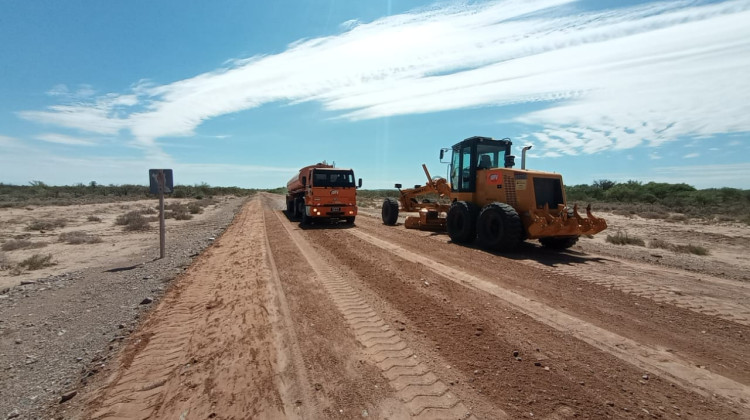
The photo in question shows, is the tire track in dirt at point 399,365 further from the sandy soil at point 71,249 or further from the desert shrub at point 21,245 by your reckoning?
the desert shrub at point 21,245

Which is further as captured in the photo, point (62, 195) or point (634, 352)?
point (62, 195)

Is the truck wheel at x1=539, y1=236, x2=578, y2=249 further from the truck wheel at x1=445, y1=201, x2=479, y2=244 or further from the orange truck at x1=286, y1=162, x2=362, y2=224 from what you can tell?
the orange truck at x1=286, y1=162, x2=362, y2=224

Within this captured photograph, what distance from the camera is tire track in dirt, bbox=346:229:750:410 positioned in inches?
130

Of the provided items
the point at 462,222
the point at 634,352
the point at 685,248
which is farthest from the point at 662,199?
the point at 634,352

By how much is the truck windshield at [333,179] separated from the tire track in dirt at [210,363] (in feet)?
36.2

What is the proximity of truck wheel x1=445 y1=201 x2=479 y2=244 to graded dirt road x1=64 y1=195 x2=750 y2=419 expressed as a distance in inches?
151

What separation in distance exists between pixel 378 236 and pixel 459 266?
550 centimetres

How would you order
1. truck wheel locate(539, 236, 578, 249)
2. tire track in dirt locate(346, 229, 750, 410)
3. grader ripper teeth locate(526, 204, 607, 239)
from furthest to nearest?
truck wheel locate(539, 236, 578, 249), grader ripper teeth locate(526, 204, 607, 239), tire track in dirt locate(346, 229, 750, 410)

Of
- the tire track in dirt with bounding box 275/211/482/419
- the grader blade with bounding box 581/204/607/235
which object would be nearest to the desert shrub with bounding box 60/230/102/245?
the tire track in dirt with bounding box 275/211/482/419

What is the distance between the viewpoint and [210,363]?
12.7ft

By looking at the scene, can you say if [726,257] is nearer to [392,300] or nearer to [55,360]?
[392,300]

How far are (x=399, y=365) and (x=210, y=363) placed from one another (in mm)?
1978

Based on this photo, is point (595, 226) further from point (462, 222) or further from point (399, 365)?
point (399, 365)

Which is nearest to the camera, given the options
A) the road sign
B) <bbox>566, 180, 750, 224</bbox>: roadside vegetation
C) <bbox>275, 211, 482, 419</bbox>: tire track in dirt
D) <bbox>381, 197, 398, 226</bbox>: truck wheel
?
<bbox>275, 211, 482, 419</bbox>: tire track in dirt
